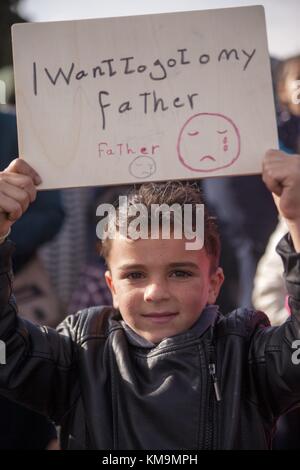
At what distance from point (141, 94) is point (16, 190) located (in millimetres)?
410

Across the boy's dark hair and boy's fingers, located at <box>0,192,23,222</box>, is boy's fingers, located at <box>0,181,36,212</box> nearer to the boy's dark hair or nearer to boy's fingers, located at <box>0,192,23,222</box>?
boy's fingers, located at <box>0,192,23,222</box>

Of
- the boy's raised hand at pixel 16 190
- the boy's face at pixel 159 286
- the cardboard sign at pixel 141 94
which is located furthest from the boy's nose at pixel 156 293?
the boy's raised hand at pixel 16 190

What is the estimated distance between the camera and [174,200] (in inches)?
90.9

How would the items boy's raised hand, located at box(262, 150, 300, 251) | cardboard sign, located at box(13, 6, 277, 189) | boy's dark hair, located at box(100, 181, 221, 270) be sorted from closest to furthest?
boy's raised hand, located at box(262, 150, 300, 251) → cardboard sign, located at box(13, 6, 277, 189) → boy's dark hair, located at box(100, 181, 221, 270)

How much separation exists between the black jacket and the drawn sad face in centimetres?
27

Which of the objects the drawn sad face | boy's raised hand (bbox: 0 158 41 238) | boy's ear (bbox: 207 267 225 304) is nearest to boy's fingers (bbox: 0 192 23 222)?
boy's raised hand (bbox: 0 158 41 238)

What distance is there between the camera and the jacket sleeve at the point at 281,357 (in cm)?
208

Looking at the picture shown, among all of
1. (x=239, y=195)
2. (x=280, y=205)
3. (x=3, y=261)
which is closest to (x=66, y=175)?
(x=3, y=261)

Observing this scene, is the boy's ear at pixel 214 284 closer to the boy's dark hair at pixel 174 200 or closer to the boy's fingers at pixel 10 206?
the boy's dark hair at pixel 174 200

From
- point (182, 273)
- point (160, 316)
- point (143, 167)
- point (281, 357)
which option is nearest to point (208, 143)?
point (143, 167)

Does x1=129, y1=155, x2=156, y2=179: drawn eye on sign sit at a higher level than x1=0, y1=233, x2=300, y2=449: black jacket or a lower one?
higher

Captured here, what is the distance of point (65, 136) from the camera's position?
7.02ft

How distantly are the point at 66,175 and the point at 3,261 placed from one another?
28 centimetres

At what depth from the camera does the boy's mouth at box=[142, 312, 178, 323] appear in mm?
2170
